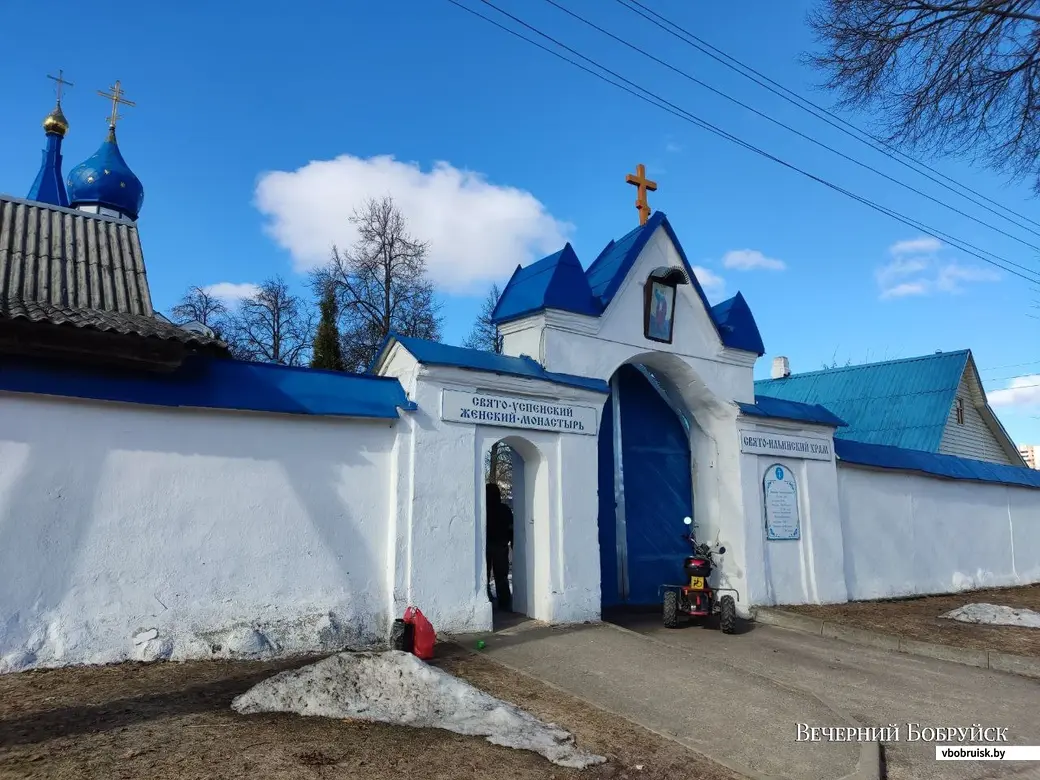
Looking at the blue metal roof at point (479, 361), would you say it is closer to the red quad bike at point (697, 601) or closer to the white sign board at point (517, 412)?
the white sign board at point (517, 412)

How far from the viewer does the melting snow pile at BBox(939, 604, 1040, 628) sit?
435 inches

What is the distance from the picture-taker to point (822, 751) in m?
5.50

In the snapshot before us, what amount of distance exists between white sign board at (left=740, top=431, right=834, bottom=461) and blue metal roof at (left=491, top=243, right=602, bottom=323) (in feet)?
11.2

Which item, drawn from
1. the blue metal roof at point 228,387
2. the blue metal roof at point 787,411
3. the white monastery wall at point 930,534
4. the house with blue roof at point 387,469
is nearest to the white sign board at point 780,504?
the house with blue roof at point 387,469

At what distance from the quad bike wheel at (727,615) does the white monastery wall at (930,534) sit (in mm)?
4375

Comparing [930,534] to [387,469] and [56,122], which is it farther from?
[56,122]

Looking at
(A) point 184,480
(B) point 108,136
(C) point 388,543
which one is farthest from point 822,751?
(B) point 108,136

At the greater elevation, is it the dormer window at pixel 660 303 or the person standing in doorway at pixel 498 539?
the dormer window at pixel 660 303

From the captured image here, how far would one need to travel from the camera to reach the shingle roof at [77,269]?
7.09 m

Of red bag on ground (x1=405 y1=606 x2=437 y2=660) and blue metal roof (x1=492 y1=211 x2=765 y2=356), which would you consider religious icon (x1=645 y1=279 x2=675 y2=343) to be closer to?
blue metal roof (x1=492 y1=211 x2=765 y2=356)

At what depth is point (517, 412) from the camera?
30.4 feet

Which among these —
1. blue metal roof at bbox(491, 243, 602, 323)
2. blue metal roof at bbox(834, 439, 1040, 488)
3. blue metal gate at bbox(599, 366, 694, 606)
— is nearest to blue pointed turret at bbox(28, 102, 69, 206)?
blue metal roof at bbox(491, 243, 602, 323)

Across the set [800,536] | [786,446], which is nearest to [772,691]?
[800,536]

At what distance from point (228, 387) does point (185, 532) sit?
147 cm
